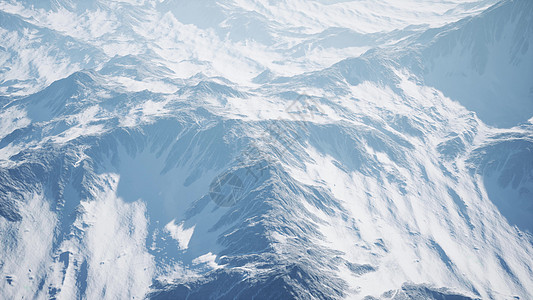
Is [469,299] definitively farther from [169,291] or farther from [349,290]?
[169,291]

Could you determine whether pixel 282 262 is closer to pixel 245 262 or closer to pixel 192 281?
pixel 245 262

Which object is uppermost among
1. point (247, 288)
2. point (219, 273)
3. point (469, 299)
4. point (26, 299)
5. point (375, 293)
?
point (26, 299)

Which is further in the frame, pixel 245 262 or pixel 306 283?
pixel 245 262

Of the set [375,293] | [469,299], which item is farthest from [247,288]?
[469,299]

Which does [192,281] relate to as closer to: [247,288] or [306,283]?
[247,288]

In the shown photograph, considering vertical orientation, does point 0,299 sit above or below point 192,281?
above

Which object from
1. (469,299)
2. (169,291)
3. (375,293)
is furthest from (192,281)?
(469,299)

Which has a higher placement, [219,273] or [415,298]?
[219,273]

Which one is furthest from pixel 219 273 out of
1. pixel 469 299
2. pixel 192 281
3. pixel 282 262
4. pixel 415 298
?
pixel 469 299
